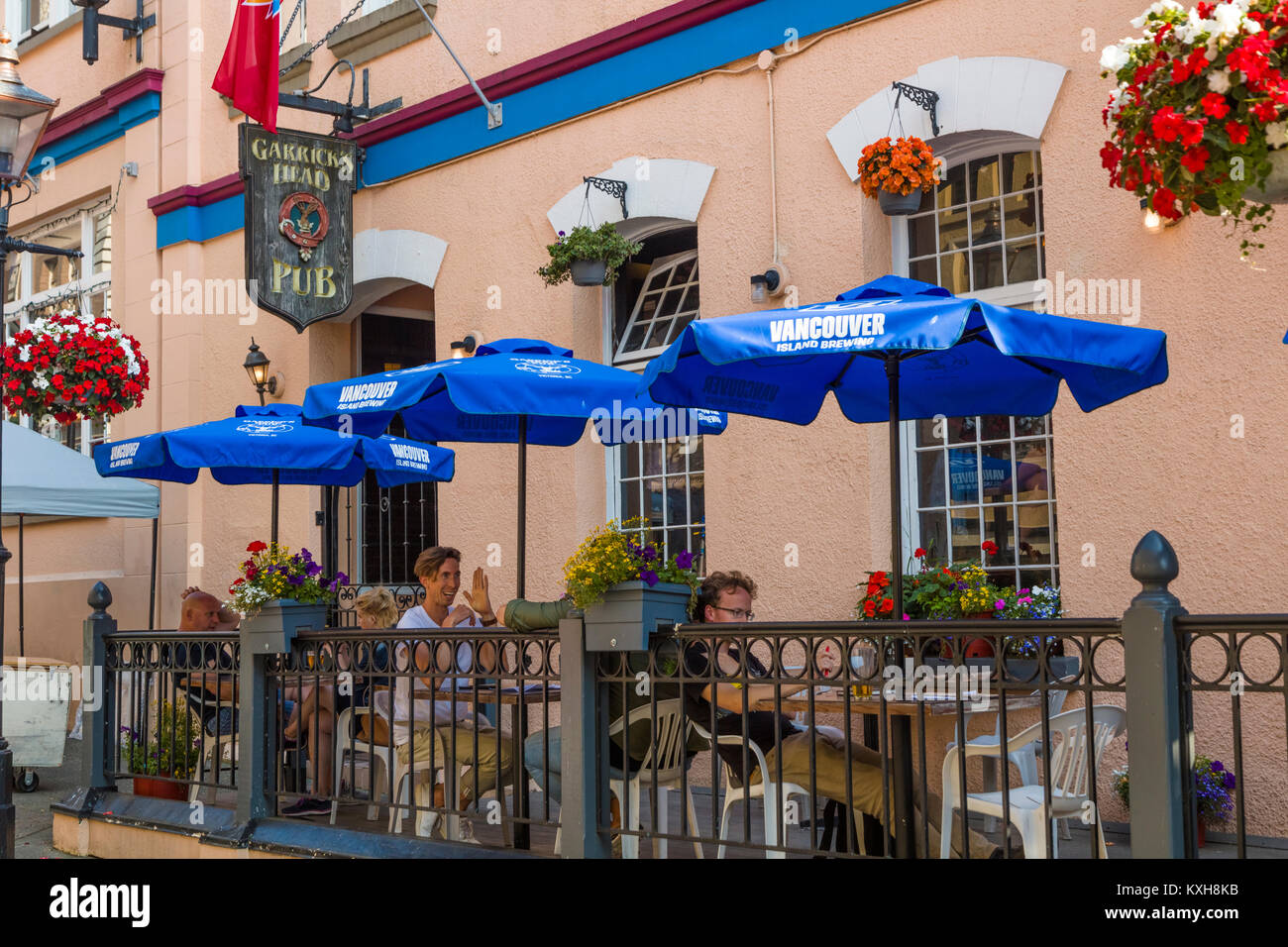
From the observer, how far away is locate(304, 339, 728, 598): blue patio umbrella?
21.6 feet

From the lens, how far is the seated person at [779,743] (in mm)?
5312

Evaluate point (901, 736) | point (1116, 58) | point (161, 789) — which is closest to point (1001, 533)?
point (901, 736)

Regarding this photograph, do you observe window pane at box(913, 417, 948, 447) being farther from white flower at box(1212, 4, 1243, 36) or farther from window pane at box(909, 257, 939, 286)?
white flower at box(1212, 4, 1243, 36)

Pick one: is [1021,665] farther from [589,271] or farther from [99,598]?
[99,598]

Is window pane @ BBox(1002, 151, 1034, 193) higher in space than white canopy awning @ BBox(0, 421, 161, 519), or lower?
higher

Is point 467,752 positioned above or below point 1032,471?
below

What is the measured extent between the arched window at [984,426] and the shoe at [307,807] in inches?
144

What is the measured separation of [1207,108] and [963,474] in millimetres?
4447

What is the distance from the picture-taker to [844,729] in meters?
5.45

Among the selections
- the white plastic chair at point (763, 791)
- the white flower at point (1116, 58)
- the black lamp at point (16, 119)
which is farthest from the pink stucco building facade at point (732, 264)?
the black lamp at point (16, 119)

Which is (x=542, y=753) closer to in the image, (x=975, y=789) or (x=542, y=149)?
(x=975, y=789)

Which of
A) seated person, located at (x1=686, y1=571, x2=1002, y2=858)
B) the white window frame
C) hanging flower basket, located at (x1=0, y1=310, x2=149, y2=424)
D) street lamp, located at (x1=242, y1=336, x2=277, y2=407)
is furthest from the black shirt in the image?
the white window frame

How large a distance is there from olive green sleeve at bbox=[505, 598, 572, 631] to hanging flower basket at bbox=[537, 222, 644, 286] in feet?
12.5

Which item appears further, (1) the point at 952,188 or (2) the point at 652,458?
(2) the point at 652,458
